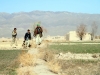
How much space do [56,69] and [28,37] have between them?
20932 mm

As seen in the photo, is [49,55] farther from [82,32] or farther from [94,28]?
[94,28]

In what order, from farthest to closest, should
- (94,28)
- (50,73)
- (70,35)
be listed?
(94,28), (70,35), (50,73)

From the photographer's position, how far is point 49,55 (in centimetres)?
1850

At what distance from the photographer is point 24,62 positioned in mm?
14320

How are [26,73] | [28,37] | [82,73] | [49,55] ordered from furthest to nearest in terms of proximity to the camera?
[28,37]
[49,55]
[82,73]
[26,73]

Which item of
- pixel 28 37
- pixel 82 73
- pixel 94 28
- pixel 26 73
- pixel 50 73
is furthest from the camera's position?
pixel 94 28

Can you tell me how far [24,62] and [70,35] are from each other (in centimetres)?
11693

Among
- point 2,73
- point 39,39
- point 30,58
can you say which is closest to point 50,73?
point 30,58

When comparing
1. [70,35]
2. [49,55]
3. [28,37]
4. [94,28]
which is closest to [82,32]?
[70,35]

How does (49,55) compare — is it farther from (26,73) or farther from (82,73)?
(26,73)

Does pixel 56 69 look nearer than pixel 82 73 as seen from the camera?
Yes

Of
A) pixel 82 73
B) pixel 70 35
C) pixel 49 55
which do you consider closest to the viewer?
pixel 82 73

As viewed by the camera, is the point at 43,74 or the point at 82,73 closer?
the point at 43,74

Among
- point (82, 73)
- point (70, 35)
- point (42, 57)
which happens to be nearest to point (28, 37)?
point (42, 57)
